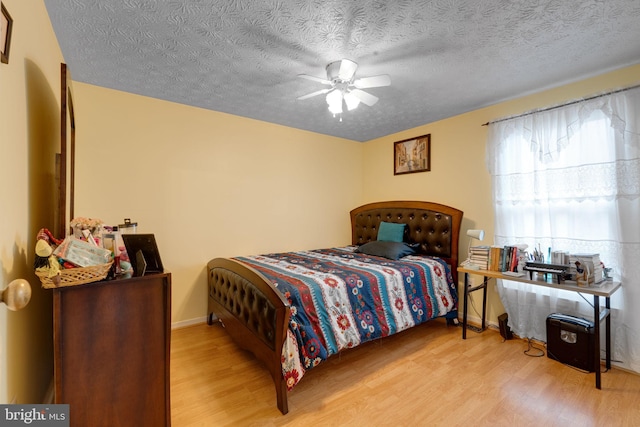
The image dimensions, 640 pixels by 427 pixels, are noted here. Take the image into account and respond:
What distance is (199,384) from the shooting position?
6.68 feet

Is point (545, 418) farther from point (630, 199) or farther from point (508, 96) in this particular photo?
point (508, 96)

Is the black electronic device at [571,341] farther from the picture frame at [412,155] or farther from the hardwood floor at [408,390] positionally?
the picture frame at [412,155]

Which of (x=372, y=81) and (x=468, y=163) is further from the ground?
(x=372, y=81)

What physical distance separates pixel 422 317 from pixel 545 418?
1088 mm

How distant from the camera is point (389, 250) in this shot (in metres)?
3.22

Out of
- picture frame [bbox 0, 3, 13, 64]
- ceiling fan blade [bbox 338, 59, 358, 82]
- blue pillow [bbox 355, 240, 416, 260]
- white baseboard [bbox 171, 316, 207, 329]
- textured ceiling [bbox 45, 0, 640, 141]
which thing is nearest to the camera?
picture frame [bbox 0, 3, 13, 64]

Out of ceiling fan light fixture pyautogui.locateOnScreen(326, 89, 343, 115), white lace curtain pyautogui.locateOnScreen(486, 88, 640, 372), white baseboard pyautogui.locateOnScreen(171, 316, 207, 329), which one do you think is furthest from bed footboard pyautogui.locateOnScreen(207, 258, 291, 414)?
white lace curtain pyautogui.locateOnScreen(486, 88, 640, 372)

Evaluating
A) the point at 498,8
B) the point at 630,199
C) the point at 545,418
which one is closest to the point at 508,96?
the point at 630,199

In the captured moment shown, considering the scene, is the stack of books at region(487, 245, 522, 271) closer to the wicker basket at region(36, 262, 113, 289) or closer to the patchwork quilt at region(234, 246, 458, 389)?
the patchwork quilt at region(234, 246, 458, 389)

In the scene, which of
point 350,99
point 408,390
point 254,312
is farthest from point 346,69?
point 408,390

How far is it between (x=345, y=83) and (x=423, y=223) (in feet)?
6.61

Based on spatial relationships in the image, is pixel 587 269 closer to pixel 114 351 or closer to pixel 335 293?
pixel 335 293

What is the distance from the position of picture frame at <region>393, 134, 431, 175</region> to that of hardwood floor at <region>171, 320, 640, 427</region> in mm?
2145

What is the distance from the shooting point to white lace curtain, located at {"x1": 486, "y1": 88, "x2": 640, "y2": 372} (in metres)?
2.17
